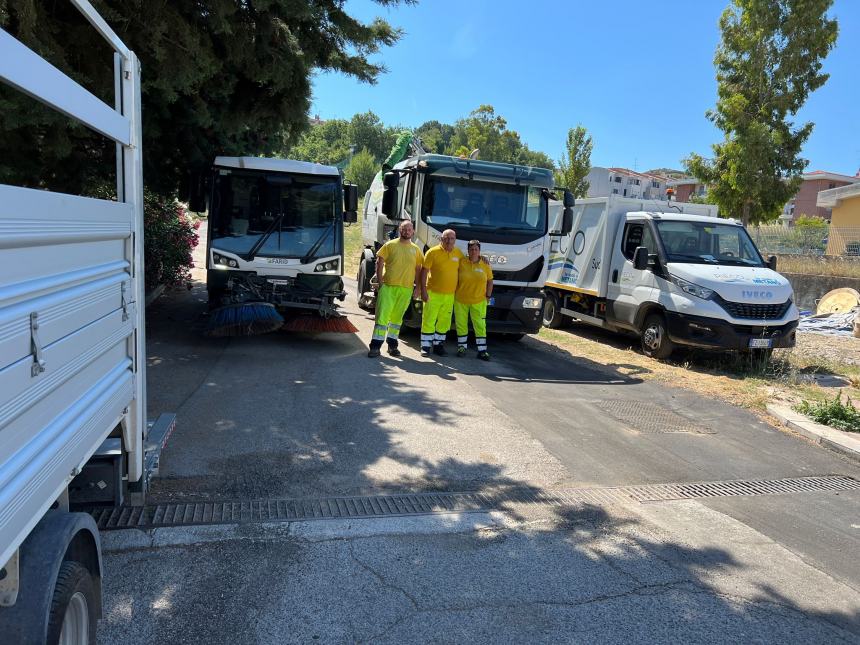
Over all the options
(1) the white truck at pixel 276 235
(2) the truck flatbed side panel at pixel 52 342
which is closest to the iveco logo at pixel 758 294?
(1) the white truck at pixel 276 235

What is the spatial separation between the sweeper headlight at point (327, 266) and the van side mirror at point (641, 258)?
15.3 ft

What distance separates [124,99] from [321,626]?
8.34ft

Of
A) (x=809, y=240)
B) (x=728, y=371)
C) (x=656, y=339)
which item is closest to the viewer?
(x=728, y=371)

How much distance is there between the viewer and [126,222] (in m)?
2.86

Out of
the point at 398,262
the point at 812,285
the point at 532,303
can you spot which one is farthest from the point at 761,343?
the point at 812,285

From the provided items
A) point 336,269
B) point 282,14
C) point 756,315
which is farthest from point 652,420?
point 282,14

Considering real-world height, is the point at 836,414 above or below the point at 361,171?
below

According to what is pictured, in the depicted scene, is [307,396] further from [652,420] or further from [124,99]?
[124,99]

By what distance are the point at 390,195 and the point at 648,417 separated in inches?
214

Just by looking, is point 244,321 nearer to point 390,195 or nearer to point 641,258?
point 390,195

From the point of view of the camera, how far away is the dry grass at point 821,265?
17.0 metres

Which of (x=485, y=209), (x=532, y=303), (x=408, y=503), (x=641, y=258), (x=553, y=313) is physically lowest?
(x=408, y=503)

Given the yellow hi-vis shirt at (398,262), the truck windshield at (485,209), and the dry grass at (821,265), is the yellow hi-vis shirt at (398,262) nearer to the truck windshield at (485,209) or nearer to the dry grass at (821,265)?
the truck windshield at (485,209)

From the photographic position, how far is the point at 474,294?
8969mm
